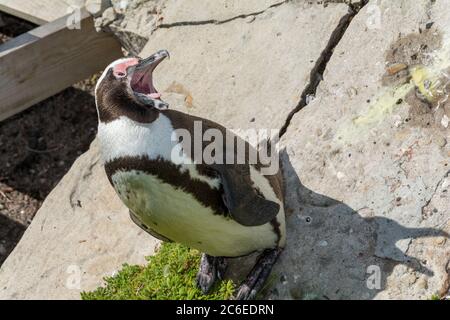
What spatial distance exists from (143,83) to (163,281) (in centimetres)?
108

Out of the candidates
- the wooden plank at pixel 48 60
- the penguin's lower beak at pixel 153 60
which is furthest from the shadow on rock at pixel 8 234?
the penguin's lower beak at pixel 153 60

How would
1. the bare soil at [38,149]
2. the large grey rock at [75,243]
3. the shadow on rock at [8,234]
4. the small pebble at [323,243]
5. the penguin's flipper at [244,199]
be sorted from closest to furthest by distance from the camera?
the penguin's flipper at [244,199], the small pebble at [323,243], the large grey rock at [75,243], the shadow on rock at [8,234], the bare soil at [38,149]

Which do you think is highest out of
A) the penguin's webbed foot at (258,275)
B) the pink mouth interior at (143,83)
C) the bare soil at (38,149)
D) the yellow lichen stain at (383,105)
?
the pink mouth interior at (143,83)

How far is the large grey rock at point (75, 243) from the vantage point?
429cm

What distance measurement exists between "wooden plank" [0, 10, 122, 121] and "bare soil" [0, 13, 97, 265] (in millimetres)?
392

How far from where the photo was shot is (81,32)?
532 cm

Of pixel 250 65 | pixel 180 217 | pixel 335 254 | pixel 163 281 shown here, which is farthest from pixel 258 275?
pixel 250 65

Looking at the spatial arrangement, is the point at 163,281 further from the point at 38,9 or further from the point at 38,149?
the point at 38,9

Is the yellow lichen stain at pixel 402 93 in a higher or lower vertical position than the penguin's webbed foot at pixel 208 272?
higher

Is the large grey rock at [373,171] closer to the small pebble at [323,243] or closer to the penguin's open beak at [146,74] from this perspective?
the small pebble at [323,243]

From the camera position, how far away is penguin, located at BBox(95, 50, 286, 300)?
10.2 feet

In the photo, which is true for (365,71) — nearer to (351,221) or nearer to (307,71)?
(307,71)

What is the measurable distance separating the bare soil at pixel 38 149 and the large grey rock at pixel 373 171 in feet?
6.65
